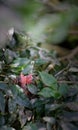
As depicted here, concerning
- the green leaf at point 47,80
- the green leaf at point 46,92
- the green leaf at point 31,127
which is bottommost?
the green leaf at point 31,127

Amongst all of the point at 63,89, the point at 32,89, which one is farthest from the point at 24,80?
the point at 63,89

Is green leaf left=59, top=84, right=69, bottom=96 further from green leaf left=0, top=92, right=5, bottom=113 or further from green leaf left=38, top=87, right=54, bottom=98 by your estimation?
green leaf left=0, top=92, right=5, bottom=113

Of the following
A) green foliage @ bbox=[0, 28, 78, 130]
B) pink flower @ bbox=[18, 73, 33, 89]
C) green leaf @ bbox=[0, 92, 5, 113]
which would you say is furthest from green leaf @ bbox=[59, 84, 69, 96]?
green leaf @ bbox=[0, 92, 5, 113]

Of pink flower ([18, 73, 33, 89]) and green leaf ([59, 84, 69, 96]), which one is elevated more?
pink flower ([18, 73, 33, 89])

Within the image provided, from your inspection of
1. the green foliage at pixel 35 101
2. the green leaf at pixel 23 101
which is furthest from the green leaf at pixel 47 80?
the green leaf at pixel 23 101

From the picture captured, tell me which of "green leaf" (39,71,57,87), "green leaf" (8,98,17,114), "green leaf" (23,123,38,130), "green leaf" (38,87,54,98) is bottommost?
"green leaf" (23,123,38,130)

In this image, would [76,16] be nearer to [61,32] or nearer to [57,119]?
[61,32]

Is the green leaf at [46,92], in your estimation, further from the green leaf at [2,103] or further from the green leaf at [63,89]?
the green leaf at [2,103]

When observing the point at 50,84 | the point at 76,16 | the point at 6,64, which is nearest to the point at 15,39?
the point at 6,64

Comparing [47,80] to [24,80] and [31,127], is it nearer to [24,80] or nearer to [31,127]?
[24,80]

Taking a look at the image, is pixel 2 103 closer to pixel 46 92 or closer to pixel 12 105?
pixel 12 105

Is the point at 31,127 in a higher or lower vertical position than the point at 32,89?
lower
